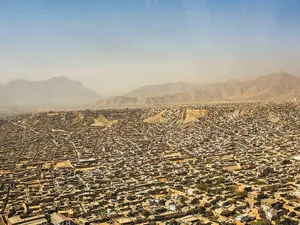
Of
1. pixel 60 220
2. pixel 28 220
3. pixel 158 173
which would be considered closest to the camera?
pixel 60 220

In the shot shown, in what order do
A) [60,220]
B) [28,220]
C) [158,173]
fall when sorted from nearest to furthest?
[60,220], [28,220], [158,173]

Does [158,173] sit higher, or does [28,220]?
[158,173]

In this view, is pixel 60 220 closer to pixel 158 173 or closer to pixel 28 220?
pixel 28 220

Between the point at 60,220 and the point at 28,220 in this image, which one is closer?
the point at 60,220

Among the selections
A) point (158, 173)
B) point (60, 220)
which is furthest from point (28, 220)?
point (158, 173)

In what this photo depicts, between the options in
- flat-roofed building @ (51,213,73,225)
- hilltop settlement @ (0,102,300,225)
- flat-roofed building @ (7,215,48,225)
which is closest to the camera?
flat-roofed building @ (51,213,73,225)

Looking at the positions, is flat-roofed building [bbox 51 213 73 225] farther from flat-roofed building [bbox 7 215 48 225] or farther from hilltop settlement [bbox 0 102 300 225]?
flat-roofed building [bbox 7 215 48 225]

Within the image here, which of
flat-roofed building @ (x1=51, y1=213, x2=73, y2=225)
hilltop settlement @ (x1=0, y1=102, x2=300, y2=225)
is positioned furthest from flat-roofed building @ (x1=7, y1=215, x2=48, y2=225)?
flat-roofed building @ (x1=51, y1=213, x2=73, y2=225)

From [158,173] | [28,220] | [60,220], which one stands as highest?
[158,173]

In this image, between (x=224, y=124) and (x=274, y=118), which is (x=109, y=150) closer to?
(x=224, y=124)
